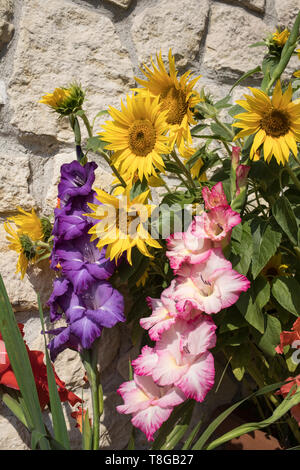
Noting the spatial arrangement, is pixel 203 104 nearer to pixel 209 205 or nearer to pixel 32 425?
pixel 209 205

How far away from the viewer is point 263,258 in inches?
25.6

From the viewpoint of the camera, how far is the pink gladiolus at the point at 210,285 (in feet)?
1.91

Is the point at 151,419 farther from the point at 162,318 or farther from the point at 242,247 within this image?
the point at 242,247

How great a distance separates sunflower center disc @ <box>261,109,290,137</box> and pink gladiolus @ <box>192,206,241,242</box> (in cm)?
14

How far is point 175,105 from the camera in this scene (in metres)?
0.69

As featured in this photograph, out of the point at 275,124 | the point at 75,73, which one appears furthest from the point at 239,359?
the point at 75,73

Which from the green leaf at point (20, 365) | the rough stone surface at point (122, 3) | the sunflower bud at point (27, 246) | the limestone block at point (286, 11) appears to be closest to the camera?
the green leaf at point (20, 365)

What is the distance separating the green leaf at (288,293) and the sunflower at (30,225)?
1.49ft

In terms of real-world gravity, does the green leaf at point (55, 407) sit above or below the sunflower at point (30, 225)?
below

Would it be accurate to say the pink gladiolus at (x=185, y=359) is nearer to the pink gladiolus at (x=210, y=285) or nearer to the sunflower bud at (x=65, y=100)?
the pink gladiolus at (x=210, y=285)

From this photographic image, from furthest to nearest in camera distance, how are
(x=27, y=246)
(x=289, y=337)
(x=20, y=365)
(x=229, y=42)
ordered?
1. (x=229, y=42)
2. (x=27, y=246)
3. (x=289, y=337)
4. (x=20, y=365)

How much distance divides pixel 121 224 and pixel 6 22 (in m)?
0.54

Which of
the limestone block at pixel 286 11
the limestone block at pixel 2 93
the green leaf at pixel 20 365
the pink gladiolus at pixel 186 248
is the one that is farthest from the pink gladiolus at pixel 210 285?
the limestone block at pixel 286 11
